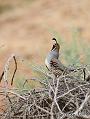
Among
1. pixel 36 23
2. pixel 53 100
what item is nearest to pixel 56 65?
pixel 53 100

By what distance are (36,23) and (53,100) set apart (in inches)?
450

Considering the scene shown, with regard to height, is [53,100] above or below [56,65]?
below

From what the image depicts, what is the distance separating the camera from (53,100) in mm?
4293

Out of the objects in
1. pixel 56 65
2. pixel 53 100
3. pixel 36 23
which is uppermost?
pixel 36 23

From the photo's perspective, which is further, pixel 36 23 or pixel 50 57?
pixel 36 23

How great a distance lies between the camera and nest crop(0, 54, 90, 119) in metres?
4.30

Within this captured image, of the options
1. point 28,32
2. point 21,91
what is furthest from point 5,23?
point 21,91

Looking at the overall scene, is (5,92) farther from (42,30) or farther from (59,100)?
(42,30)

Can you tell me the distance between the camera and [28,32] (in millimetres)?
15266

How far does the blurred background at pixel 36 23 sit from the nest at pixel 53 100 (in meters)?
7.46

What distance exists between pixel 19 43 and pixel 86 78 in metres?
9.69

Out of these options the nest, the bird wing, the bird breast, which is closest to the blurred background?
the bird breast

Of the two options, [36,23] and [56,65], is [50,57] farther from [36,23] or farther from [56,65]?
[36,23]

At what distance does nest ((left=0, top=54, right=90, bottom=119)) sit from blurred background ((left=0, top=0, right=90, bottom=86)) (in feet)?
24.5
